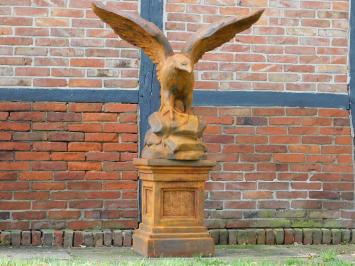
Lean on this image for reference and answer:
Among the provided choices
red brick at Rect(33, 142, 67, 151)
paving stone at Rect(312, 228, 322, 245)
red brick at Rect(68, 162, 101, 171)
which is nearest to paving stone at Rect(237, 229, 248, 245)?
paving stone at Rect(312, 228, 322, 245)

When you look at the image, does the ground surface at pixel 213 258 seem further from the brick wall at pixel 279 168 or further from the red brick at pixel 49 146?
the red brick at pixel 49 146

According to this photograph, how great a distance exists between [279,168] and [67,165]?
6.99ft

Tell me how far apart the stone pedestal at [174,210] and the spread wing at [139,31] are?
3.05 ft

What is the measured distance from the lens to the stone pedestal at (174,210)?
21.2 feet

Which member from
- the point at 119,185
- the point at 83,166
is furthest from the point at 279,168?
the point at 83,166

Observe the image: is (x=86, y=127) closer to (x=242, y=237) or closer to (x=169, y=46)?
(x=169, y=46)

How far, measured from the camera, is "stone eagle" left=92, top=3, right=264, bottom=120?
643 centimetres

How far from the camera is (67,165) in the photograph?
295 inches

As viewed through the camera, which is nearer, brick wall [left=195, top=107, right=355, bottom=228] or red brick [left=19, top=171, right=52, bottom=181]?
red brick [left=19, top=171, right=52, bottom=181]

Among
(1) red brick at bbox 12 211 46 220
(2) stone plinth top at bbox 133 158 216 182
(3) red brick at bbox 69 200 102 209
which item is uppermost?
(2) stone plinth top at bbox 133 158 216 182

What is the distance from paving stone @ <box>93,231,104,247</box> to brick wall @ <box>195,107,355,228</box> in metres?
1.07

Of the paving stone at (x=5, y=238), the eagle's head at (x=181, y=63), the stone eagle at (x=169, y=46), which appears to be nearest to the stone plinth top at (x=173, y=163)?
the stone eagle at (x=169, y=46)

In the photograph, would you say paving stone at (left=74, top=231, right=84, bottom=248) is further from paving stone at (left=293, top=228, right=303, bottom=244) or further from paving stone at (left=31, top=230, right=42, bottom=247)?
paving stone at (left=293, top=228, right=303, bottom=244)

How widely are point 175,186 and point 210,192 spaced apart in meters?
1.30
